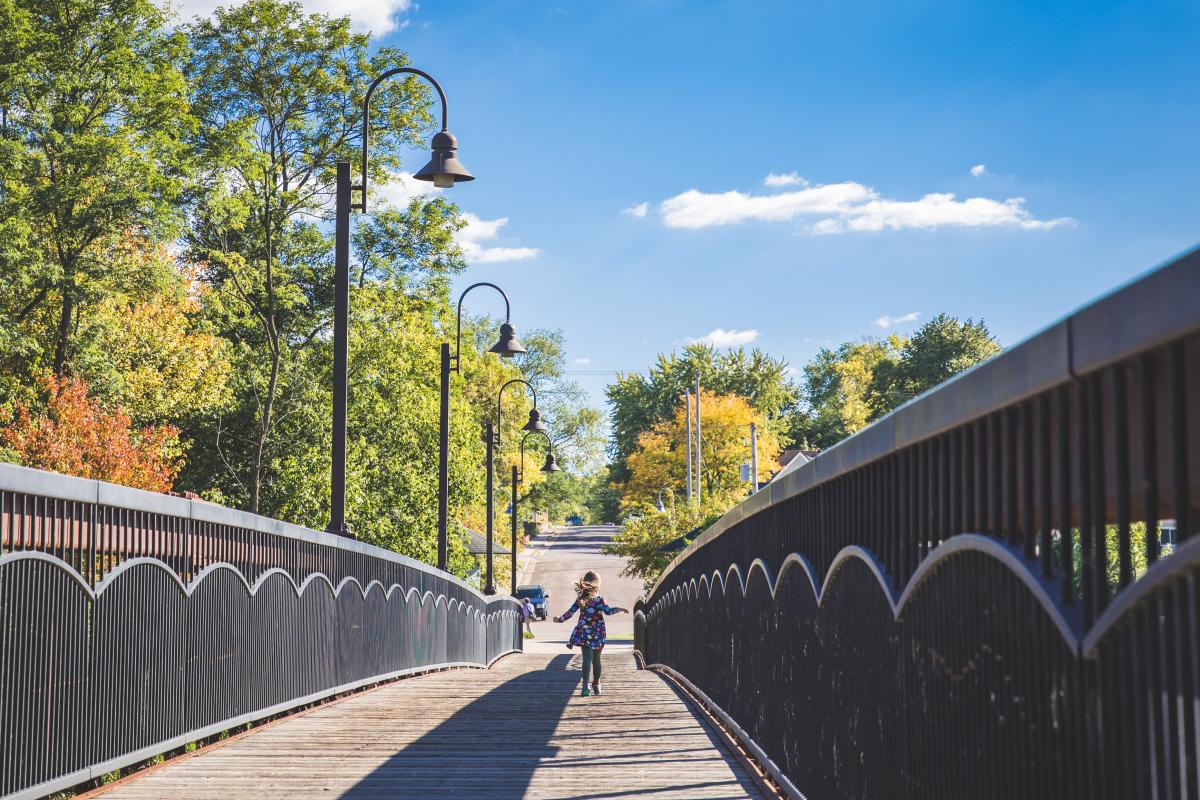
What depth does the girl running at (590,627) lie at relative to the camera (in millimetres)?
13289

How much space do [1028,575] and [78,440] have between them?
32.3m

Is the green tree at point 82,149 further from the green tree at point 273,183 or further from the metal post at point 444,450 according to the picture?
the metal post at point 444,450

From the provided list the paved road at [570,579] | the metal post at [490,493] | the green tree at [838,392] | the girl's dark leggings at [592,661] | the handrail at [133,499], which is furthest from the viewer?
the green tree at [838,392]

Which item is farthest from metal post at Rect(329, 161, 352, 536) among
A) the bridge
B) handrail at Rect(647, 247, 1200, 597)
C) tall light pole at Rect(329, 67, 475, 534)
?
handrail at Rect(647, 247, 1200, 597)

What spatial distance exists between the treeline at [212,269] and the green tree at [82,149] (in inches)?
2.5

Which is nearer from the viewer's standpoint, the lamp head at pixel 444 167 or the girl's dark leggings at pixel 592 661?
the girl's dark leggings at pixel 592 661

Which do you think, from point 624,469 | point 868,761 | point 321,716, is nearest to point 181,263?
point 321,716

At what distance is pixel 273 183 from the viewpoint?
39.4 m

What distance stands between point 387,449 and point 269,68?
13.1m

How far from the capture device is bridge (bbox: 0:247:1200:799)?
8.34 feet

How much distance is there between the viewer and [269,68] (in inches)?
1518

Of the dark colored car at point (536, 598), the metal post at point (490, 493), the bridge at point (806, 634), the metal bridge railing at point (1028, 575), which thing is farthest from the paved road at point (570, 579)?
the metal bridge railing at point (1028, 575)

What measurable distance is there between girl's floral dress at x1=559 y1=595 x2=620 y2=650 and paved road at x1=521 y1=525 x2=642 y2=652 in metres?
29.5

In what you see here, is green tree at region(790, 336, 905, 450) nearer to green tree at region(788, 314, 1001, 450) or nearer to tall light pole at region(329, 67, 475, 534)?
green tree at region(788, 314, 1001, 450)
